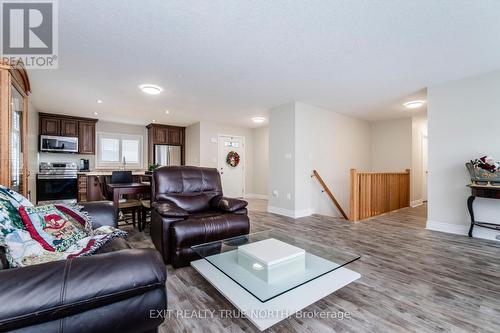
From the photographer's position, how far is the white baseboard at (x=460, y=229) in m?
3.21

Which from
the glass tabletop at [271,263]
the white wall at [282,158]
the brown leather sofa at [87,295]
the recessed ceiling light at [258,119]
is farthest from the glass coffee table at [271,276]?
the recessed ceiling light at [258,119]

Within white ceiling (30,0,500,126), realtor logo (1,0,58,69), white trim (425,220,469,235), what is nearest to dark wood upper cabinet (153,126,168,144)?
white ceiling (30,0,500,126)

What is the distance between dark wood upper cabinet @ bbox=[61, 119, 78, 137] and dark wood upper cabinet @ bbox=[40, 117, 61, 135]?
0.27 feet

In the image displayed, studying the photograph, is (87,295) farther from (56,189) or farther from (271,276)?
(56,189)

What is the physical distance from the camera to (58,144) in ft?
18.7

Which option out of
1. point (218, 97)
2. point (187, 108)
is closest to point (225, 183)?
point (187, 108)

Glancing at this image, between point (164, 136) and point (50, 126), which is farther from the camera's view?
point (164, 136)

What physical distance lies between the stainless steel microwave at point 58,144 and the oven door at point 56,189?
2.49 ft

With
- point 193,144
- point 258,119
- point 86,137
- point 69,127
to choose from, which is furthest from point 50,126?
point 258,119

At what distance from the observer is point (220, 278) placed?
167cm

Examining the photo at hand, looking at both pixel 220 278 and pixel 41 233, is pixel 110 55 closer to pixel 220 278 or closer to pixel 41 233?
pixel 41 233

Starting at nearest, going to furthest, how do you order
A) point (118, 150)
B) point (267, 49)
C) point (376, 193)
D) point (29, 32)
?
1. point (29, 32)
2. point (267, 49)
3. point (376, 193)
4. point (118, 150)

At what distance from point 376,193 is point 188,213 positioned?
4112 millimetres

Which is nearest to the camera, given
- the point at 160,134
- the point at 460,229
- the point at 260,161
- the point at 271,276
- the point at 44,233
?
the point at 44,233
